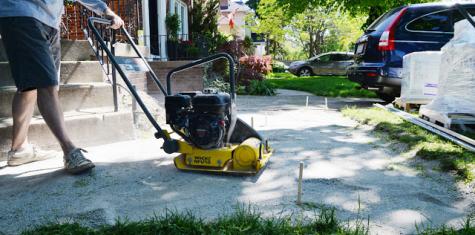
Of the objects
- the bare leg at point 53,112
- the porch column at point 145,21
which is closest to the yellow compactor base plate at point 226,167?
the bare leg at point 53,112

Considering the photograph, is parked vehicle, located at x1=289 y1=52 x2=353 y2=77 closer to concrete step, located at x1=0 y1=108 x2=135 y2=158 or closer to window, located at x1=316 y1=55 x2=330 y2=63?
window, located at x1=316 y1=55 x2=330 y2=63

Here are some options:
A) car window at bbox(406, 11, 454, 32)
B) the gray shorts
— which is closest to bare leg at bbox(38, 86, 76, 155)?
the gray shorts

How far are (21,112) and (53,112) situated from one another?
314mm

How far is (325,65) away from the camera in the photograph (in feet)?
76.5

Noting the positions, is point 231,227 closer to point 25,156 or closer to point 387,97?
point 25,156

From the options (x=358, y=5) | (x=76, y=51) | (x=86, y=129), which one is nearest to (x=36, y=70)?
(x=86, y=129)

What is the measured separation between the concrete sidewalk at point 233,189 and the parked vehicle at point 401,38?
11.4 ft

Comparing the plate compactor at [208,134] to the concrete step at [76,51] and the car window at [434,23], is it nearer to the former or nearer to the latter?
the concrete step at [76,51]

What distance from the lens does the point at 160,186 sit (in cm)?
291

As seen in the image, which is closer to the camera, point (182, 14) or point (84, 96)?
point (84, 96)

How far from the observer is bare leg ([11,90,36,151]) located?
3.27m

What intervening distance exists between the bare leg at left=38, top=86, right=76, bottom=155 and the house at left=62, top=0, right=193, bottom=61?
610cm

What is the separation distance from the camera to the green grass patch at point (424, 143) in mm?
3141

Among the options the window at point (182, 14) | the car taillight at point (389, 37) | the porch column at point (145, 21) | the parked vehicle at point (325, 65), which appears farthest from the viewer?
the parked vehicle at point (325, 65)
